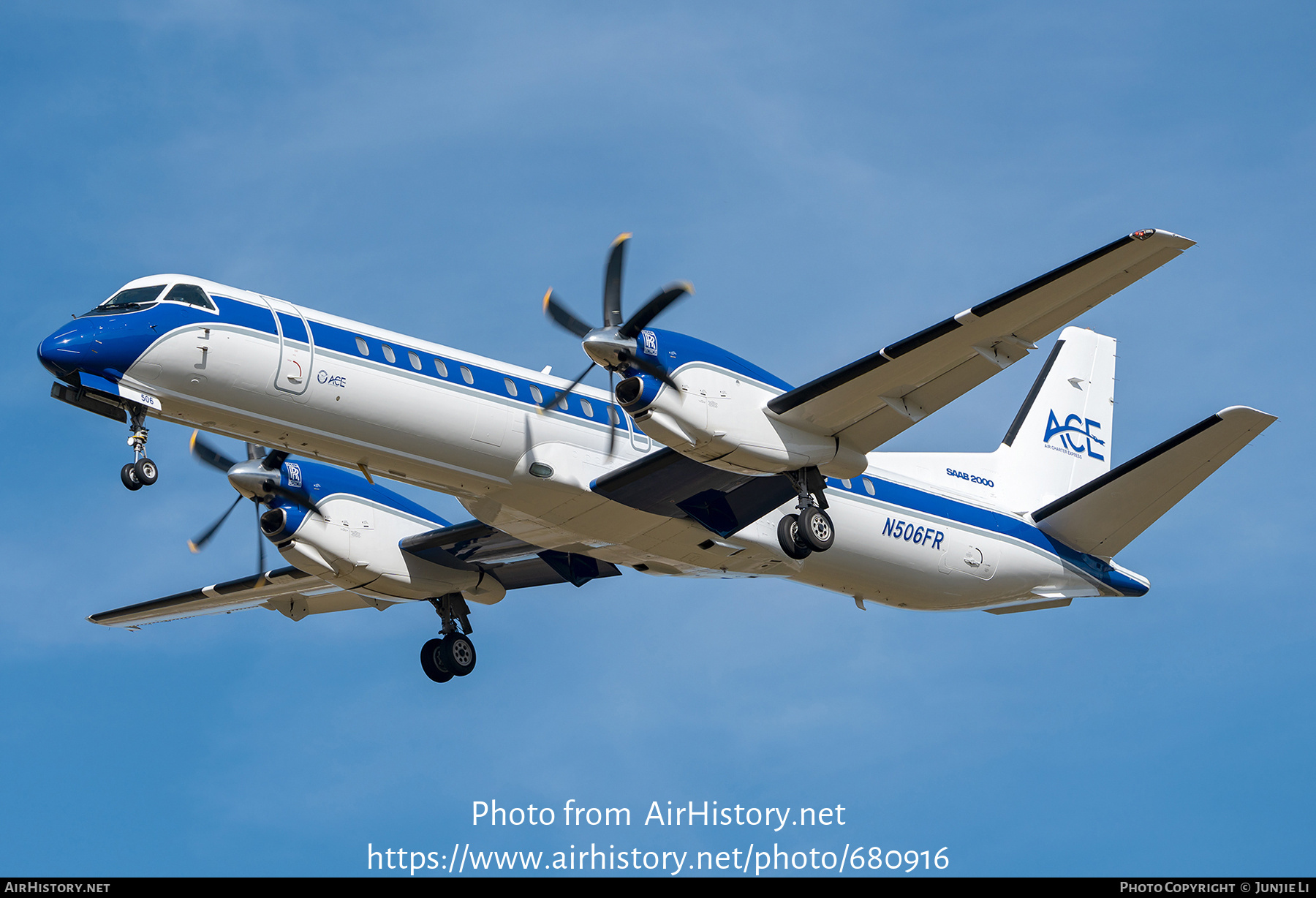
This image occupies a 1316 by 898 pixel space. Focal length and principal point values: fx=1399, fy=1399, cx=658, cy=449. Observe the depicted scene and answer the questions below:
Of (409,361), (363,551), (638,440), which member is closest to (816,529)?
(638,440)

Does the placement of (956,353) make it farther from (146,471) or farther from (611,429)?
(146,471)

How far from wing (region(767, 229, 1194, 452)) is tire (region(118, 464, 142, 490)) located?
7.84 metres

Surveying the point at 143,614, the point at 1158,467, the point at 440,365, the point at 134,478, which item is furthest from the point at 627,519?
the point at 143,614

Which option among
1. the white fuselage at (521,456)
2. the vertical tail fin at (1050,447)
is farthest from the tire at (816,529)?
the vertical tail fin at (1050,447)

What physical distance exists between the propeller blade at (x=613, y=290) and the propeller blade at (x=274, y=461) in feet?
20.4

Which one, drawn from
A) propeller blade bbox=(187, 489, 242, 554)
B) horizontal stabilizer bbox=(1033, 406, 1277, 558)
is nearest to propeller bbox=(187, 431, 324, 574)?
propeller blade bbox=(187, 489, 242, 554)

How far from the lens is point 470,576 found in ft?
75.9

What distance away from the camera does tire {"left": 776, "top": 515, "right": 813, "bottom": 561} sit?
1862 centimetres

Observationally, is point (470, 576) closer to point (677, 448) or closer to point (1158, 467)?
point (677, 448)

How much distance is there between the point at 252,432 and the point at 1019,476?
13.0m

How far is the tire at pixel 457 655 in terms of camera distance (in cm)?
2328

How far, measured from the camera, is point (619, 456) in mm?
19391

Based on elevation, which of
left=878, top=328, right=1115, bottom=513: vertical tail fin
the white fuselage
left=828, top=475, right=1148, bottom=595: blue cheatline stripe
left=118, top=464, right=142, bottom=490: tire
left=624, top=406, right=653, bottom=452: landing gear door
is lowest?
left=118, top=464, right=142, bottom=490: tire

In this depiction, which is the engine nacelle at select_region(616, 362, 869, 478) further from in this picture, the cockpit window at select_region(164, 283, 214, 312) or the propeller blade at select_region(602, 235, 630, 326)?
the cockpit window at select_region(164, 283, 214, 312)
